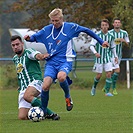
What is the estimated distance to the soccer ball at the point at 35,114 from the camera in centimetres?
1107

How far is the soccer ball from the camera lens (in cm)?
1107

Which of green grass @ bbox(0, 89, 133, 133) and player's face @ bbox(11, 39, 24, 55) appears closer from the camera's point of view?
green grass @ bbox(0, 89, 133, 133)

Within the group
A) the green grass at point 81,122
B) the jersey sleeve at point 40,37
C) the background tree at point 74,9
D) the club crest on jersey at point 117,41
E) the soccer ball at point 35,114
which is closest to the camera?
the green grass at point 81,122

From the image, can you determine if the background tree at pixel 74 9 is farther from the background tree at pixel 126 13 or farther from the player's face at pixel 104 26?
the player's face at pixel 104 26

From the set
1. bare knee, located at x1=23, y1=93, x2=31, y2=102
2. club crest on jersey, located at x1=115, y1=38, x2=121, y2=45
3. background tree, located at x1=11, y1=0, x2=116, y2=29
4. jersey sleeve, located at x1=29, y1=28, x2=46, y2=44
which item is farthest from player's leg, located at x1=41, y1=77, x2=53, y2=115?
background tree, located at x1=11, y1=0, x2=116, y2=29

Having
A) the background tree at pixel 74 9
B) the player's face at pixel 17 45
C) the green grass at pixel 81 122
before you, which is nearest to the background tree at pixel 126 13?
the background tree at pixel 74 9

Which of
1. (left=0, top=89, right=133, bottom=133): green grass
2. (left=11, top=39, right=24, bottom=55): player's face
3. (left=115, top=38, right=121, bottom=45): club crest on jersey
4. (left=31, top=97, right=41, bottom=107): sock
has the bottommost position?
(left=0, top=89, right=133, bottom=133): green grass

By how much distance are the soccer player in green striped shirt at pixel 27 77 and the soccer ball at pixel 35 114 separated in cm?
33

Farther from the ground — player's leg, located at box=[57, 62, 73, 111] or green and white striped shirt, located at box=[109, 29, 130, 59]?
green and white striped shirt, located at box=[109, 29, 130, 59]

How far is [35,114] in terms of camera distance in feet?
36.4

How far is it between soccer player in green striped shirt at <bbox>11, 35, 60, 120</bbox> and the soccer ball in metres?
0.33

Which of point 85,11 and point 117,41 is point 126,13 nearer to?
point 85,11

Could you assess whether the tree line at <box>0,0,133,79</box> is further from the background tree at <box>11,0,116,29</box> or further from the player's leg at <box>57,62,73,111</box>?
the player's leg at <box>57,62,73,111</box>

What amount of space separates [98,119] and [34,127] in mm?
1733
